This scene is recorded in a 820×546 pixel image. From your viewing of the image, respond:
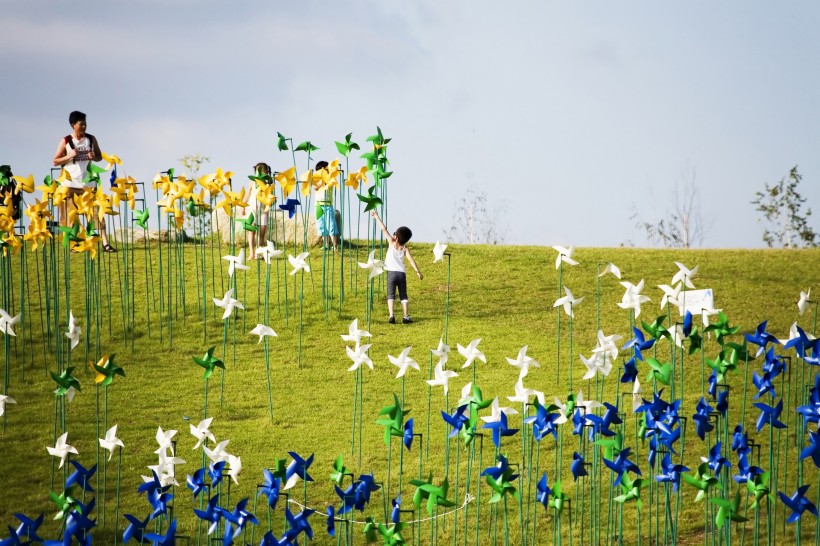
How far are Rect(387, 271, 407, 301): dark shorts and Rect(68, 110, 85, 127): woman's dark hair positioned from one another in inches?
143

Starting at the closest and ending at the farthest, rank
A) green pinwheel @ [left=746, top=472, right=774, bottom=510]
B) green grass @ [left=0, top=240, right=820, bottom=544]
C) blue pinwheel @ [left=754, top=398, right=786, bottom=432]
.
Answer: green pinwheel @ [left=746, top=472, right=774, bottom=510]
blue pinwheel @ [left=754, top=398, right=786, bottom=432]
green grass @ [left=0, top=240, right=820, bottom=544]

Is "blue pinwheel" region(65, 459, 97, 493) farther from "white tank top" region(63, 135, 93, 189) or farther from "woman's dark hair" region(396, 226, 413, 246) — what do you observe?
"white tank top" region(63, 135, 93, 189)

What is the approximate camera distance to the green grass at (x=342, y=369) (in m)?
7.32

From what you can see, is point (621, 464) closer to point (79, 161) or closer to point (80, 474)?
point (80, 474)

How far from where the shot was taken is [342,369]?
9359 mm

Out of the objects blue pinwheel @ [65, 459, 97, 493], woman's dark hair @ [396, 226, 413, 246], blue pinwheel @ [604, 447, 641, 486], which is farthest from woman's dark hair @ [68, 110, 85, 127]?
blue pinwheel @ [604, 447, 641, 486]

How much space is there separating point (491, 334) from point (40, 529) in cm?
474

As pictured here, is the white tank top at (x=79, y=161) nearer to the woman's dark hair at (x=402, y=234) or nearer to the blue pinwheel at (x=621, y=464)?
the woman's dark hair at (x=402, y=234)

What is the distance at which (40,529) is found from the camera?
6676 millimetres

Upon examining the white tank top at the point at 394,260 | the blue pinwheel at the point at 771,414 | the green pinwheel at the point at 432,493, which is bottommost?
the green pinwheel at the point at 432,493

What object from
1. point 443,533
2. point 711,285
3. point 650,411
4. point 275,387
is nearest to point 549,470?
point 443,533

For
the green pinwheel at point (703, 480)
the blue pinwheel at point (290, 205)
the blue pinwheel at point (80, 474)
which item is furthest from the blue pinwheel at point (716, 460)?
the blue pinwheel at point (290, 205)

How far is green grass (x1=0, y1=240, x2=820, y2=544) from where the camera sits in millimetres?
7320

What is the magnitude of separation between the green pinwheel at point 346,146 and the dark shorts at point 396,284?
126 cm
